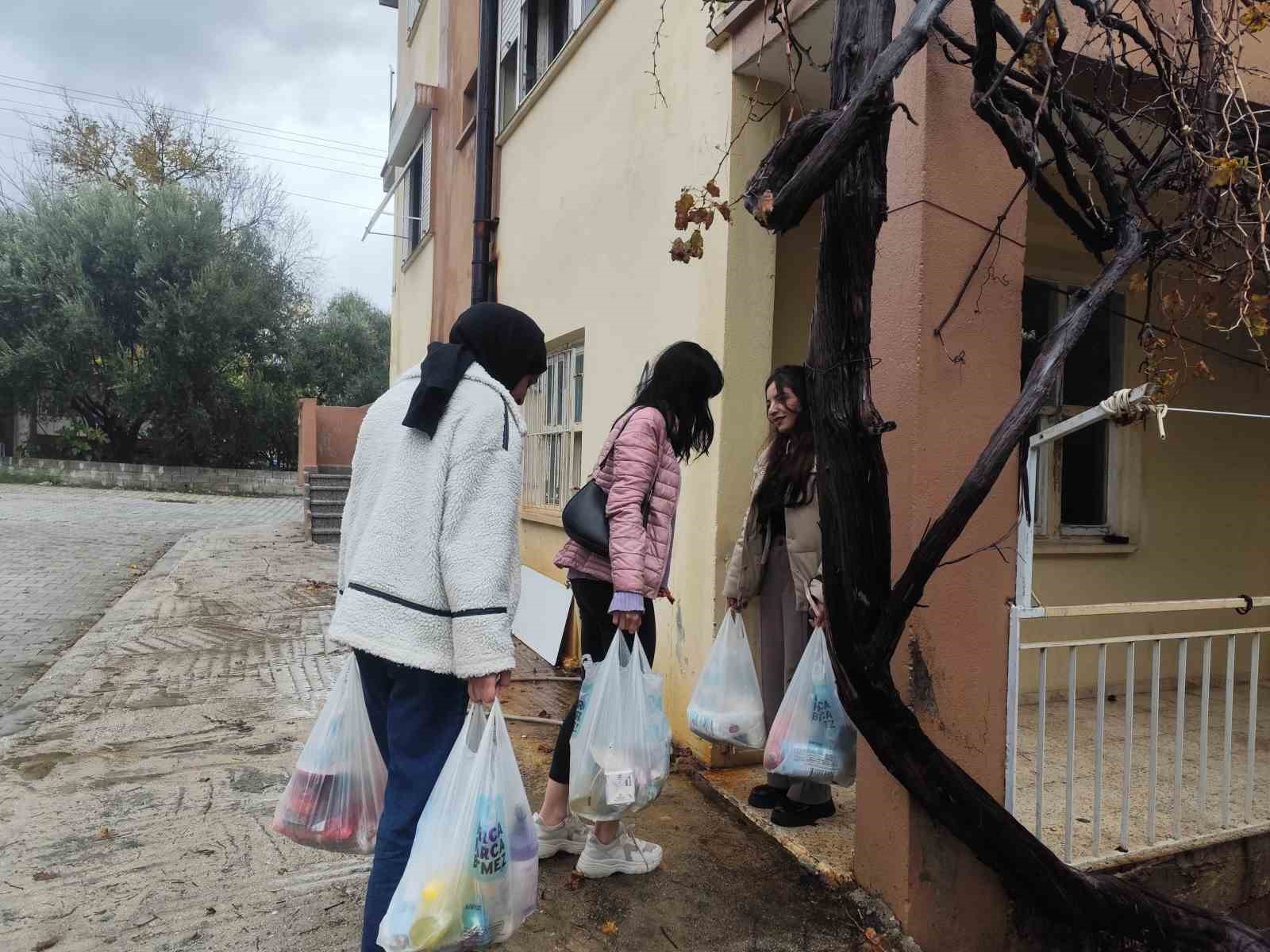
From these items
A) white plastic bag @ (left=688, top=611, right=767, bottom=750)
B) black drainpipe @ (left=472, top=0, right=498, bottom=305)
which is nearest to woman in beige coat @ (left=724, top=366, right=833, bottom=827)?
white plastic bag @ (left=688, top=611, right=767, bottom=750)

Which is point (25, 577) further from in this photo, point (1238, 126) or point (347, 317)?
point (347, 317)

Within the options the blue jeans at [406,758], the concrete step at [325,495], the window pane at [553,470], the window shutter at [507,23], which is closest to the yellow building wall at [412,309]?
the concrete step at [325,495]

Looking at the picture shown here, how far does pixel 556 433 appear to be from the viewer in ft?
22.2

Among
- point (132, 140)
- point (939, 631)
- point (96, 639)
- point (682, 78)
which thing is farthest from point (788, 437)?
point (132, 140)

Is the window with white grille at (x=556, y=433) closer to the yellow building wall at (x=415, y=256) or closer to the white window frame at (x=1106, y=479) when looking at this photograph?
the white window frame at (x=1106, y=479)

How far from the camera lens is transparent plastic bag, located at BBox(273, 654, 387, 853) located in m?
2.28

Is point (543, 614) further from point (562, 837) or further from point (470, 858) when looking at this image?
point (470, 858)

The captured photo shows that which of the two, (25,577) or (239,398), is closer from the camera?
(25,577)

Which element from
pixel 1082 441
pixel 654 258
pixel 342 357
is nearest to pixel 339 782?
pixel 654 258

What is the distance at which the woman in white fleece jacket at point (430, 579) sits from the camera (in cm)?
207

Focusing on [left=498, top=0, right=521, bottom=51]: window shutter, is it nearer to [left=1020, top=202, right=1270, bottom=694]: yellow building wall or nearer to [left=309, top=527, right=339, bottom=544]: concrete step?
[left=1020, top=202, right=1270, bottom=694]: yellow building wall

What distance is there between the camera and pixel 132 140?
25.7 metres

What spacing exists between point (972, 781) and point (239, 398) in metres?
22.9

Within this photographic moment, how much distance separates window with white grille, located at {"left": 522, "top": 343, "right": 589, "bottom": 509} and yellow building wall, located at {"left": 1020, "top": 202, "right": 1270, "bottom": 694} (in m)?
3.15
